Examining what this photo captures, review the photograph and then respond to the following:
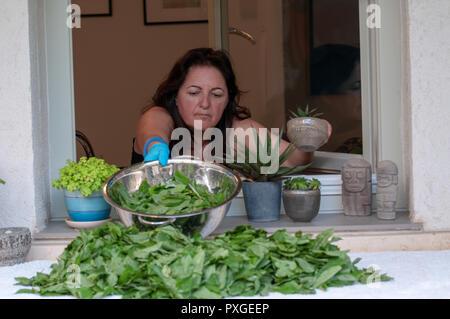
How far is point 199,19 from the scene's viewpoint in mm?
4492

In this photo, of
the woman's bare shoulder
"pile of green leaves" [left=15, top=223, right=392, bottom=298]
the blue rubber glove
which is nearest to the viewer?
"pile of green leaves" [left=15, top=223, right=392, bottom=298]

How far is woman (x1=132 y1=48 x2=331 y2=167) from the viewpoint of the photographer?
2.61 meters

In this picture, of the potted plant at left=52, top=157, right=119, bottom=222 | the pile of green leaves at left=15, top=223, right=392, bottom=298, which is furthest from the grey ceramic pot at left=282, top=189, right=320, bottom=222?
the potted plant at left=52, top=157, right=119, bottom=222

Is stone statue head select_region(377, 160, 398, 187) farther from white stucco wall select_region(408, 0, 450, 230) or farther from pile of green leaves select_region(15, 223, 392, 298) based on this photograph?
pile of green leaves select_region(15, 223, 392, 298)

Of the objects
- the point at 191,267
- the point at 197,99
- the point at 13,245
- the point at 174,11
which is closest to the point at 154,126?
the point at 197,99

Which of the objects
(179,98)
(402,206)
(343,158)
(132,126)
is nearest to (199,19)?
(132,126)

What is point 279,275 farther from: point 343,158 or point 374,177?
point 343,158

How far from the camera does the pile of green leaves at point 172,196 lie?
1.62m

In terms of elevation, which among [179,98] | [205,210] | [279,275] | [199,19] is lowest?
[279,275]

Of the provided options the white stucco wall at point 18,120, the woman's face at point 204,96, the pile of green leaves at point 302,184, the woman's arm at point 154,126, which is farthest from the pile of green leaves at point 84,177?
the woman's face at point 204,96

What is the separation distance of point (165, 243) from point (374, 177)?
0.99m

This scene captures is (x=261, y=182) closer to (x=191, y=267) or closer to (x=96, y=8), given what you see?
(x=191, y=267)

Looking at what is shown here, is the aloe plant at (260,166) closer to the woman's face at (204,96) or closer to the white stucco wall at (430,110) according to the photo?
the white stucco wall at (430,110)

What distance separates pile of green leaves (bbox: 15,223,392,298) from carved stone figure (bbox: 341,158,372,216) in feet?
1.71
